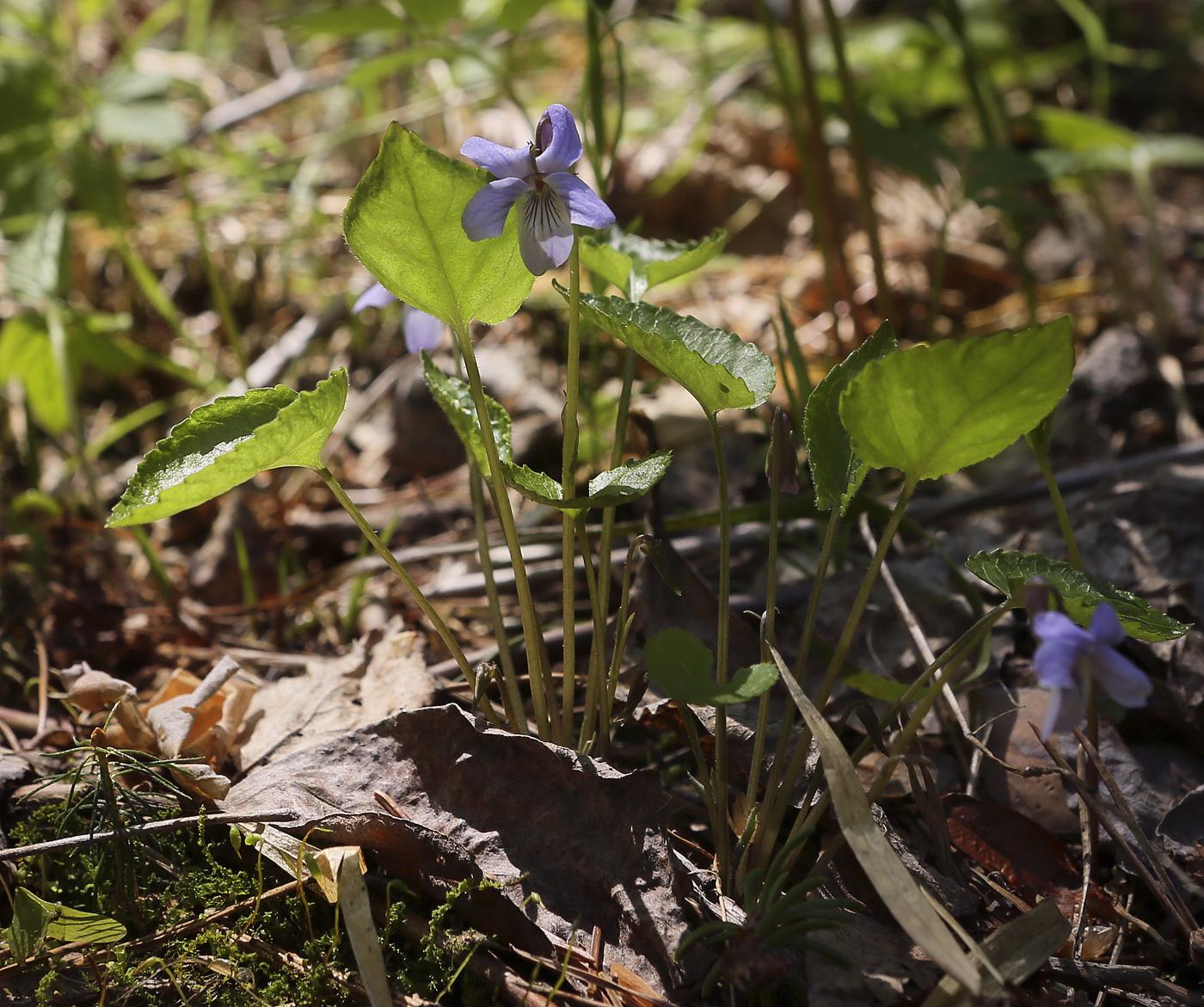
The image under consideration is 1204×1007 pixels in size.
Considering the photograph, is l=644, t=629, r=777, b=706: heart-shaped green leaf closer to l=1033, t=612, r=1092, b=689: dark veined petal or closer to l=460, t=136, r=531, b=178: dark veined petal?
l=1033, t=612, r=1092, b=689: dark veined petal

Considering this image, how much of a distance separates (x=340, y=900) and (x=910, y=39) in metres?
3.26

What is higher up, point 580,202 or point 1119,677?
point 580,202

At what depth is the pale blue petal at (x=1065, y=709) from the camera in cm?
95

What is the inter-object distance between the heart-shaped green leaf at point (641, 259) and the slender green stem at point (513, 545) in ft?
0.76

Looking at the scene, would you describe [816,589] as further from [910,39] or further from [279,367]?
[910,39]

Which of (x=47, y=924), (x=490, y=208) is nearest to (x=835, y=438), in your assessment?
(x=490, y=208)

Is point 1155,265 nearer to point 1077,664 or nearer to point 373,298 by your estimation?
point 1077,664

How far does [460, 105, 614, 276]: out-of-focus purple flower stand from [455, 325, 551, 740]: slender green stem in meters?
0.16

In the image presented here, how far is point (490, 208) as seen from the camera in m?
1.05

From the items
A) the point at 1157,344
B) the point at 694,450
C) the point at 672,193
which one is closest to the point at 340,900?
the point at 694,450

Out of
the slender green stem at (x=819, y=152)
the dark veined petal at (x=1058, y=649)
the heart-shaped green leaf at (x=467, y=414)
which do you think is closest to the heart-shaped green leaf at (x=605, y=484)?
the heart-shaped green leaf at (x=467, y=414)

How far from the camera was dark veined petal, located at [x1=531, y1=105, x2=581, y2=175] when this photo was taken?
1078mm

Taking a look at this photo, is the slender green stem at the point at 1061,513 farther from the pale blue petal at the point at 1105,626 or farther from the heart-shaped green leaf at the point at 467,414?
the heart-shaped green leaf at the point at 467,414

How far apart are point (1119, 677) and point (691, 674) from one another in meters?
0.44
